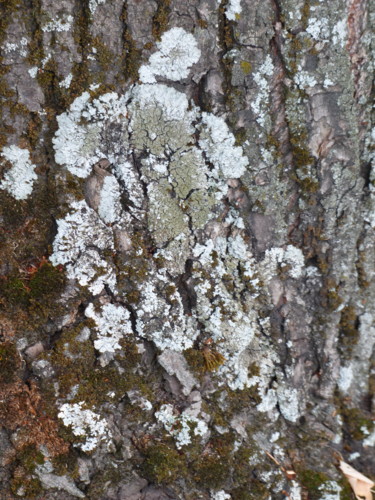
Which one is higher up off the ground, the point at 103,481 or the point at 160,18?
the point at 160,18

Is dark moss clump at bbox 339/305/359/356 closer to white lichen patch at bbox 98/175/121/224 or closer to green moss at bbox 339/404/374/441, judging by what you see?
green moss at bbox 339/404/374/441

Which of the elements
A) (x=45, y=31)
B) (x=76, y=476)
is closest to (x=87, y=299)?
(x=76, y=476)

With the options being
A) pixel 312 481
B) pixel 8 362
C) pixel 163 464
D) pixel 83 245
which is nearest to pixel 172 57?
pixel 83 245

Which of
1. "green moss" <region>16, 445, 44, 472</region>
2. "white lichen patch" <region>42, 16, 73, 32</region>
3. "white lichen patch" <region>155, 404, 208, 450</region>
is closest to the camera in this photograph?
"white lichen patch" <region>42, 16, 73, 32</region>

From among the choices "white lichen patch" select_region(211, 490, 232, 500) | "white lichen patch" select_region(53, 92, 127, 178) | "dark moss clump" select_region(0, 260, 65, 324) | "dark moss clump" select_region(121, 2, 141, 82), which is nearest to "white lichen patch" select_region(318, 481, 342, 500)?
"white lichen patch" select_region(211, 490, 232, 500)

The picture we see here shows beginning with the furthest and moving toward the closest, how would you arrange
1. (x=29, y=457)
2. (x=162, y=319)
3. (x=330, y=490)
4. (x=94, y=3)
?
1. (x=330, y=490)
2. (x=162, y=319)
3. (x=29, y=457)
4. (x=94, y=3)

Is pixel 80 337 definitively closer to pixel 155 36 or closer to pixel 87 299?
pixel 87 299

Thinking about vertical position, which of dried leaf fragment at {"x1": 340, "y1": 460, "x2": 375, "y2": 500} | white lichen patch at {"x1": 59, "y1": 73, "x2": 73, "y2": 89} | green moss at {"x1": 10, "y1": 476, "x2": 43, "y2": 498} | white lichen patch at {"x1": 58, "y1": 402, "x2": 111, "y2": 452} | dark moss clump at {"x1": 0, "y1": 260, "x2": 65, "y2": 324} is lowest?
green moss at {"x1": 10, "y1": 476, "x2": 43, "y2": 498}

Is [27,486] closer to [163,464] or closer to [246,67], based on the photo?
[163,464]
